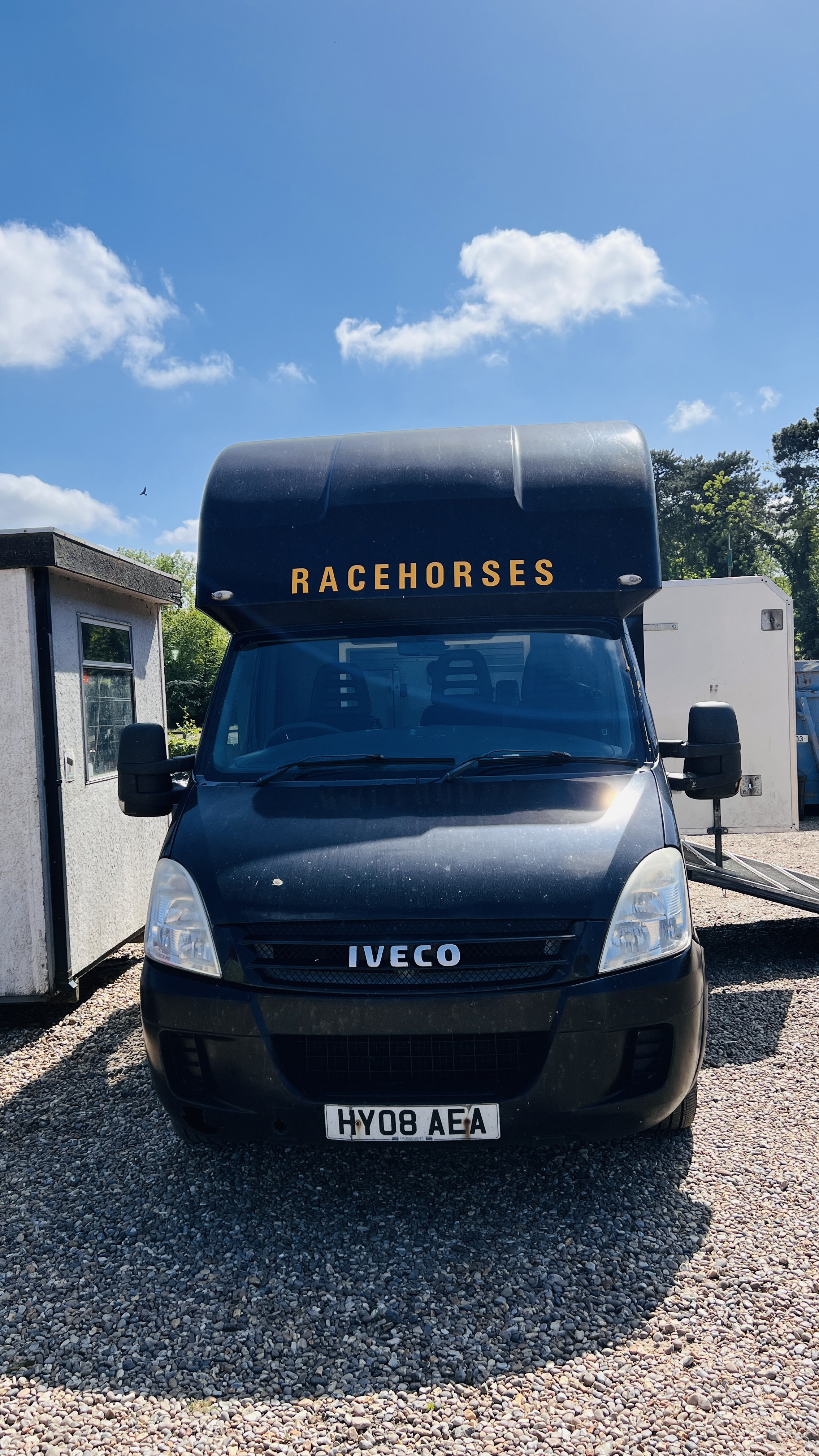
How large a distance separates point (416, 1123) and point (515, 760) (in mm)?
1343

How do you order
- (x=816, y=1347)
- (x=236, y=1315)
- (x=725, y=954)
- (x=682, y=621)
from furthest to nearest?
(x=682, y=621), (x=725, y=954), (x=236, y=1315), (x=816, y=1347)

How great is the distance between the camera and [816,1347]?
2.60 metres

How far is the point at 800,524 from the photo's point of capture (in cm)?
5869

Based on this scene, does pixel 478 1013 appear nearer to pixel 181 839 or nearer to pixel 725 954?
pixel 181 839

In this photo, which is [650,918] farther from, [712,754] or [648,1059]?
[712,754]

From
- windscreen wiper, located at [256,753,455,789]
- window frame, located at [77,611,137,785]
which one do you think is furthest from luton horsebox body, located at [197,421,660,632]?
Result: window frame, located at [77,611,137,785]

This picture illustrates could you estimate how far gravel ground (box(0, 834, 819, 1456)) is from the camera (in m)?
2.38

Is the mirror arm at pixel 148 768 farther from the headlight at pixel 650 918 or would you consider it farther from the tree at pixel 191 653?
the tree at pixel 191 653

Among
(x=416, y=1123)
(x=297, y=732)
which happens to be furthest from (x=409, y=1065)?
(x=297, y=732)

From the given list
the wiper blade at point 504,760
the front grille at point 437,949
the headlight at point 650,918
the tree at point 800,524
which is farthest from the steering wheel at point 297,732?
the tree at point 800,524

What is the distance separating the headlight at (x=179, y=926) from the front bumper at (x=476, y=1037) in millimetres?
56

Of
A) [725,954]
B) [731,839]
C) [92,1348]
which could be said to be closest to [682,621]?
[725,954]

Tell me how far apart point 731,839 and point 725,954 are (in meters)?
6.07

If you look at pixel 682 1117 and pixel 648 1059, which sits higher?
pixel 648 1059
